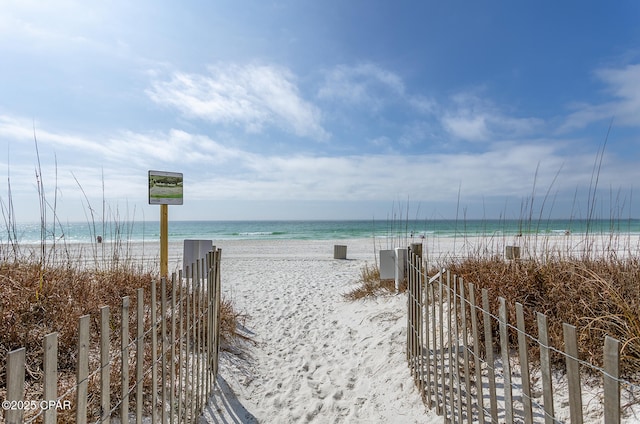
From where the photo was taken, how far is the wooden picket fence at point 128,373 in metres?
1.28

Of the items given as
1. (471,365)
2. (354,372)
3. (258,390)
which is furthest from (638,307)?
(258,390)

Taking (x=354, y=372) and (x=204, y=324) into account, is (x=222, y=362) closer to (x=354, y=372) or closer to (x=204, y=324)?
(x=204, y=324)

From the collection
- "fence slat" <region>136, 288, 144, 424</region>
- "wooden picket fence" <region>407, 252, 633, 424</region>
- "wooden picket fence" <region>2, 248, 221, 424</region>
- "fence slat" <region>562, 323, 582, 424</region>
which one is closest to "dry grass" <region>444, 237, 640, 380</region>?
"wooden picket fence" <region>407, 252, 633, 424</region>

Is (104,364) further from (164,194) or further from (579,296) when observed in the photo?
(164,194)

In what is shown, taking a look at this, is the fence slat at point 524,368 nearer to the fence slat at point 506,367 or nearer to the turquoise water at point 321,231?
the fence slat at point 506,367

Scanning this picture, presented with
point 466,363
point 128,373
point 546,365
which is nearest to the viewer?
point 546,365

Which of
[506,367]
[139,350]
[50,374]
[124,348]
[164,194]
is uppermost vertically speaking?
[164,194]

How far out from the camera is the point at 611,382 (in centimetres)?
Answer: 141

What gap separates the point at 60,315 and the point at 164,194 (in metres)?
3.29

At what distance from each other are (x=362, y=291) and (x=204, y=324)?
390 cm

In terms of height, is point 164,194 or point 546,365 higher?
point 164,194

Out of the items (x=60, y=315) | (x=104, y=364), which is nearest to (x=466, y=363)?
(x=104, y=364)

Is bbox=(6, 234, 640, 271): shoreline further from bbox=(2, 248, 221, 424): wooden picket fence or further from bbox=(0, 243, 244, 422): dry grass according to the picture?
bbox=(2, 248, 221, 424): wooden picket fence

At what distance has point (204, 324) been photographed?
11.6 feet
